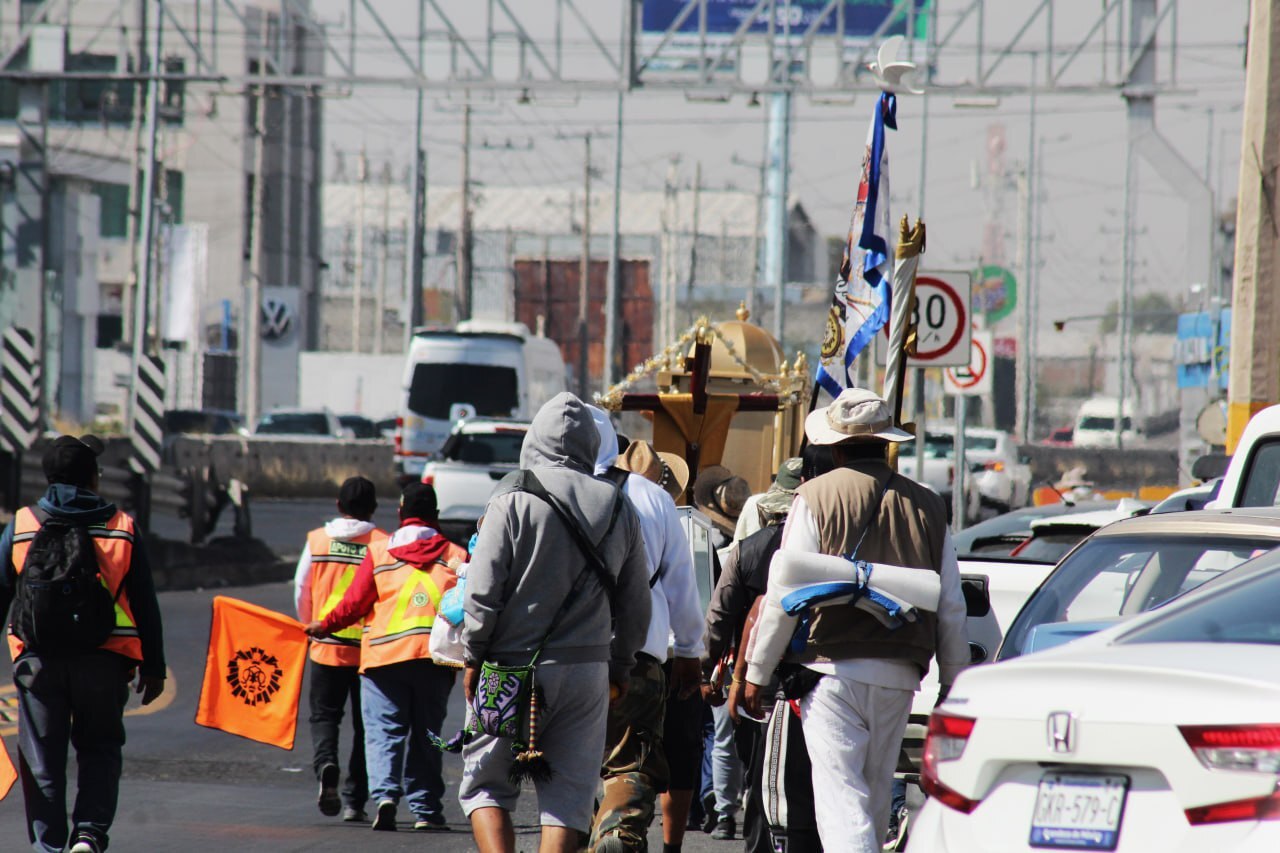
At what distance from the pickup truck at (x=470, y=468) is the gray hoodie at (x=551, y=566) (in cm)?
1687

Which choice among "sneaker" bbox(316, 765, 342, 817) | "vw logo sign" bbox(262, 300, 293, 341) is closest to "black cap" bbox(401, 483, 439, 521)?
"sneaker" bbox(316, 765, 342, 817)

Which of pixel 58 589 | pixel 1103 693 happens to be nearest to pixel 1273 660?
pixel 1103 693

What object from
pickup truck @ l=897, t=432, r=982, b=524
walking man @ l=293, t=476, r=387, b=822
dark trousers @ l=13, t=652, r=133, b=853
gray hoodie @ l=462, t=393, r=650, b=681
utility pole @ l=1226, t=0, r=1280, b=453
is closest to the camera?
gray hoodie @ l=462, t=393, r=650, b=681

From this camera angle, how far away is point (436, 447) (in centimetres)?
3509

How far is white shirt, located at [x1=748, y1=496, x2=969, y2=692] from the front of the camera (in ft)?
19.9

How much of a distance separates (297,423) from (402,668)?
37.6 meters

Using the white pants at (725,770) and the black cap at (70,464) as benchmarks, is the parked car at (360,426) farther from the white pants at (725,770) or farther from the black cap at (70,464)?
the black cap at (70,464)

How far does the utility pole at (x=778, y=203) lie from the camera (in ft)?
153

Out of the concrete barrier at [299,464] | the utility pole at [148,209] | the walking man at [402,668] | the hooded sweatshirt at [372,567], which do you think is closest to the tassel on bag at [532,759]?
the walking man at [402,668]

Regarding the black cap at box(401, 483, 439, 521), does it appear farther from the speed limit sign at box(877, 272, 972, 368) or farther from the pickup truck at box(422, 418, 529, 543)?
the pickup truck at box(422, 418, 529, 543)

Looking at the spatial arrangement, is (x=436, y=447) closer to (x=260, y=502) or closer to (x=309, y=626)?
(x=260, y=502)

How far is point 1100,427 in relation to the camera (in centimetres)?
7262

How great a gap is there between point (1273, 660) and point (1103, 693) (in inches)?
15.6

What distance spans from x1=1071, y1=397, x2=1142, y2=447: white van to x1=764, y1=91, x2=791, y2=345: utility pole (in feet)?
40.1
